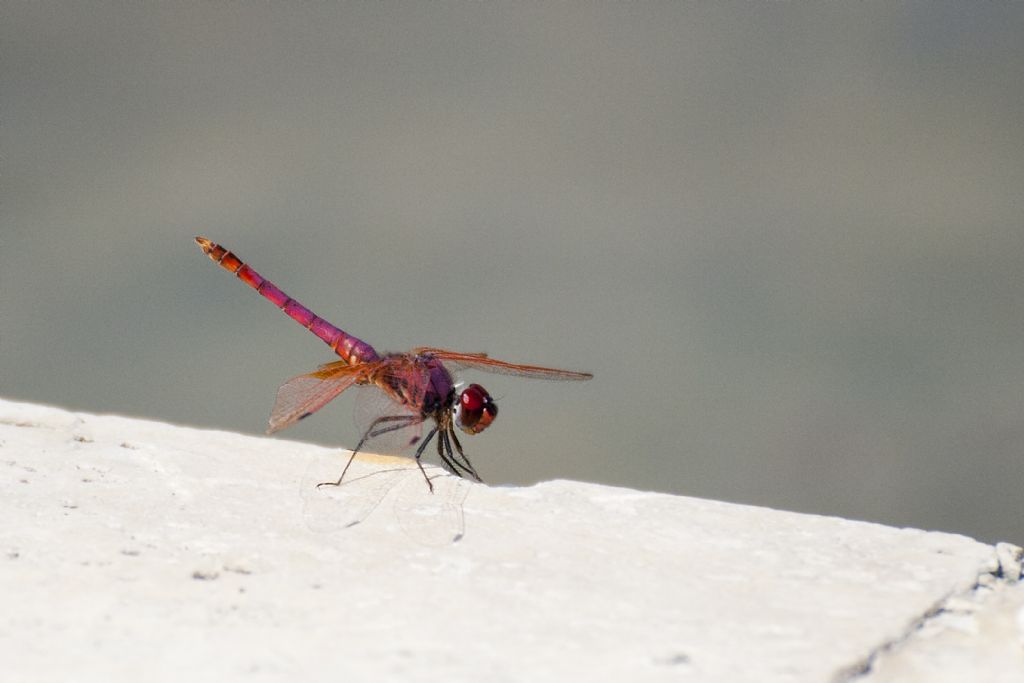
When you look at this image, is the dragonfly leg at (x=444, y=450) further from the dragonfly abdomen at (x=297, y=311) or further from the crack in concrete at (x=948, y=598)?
the crack in concrete at (x=948, y=598)

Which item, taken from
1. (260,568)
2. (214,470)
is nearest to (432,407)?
(214,470)

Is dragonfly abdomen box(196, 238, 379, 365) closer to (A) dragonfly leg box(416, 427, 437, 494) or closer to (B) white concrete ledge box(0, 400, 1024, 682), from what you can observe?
(A) dragonfly leg box(416, 427, 437, 494)

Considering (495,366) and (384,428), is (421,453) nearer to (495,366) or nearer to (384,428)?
(384,428)

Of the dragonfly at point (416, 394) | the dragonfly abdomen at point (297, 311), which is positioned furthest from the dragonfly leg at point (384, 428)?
the dragonfly abdomen at point (297, 311)

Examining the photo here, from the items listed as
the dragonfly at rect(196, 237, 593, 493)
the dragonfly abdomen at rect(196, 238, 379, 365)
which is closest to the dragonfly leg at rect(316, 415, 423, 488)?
the dragonfly at rect(196, 237, 593, 493)

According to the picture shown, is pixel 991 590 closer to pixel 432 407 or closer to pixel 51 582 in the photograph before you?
pixel 432 407
